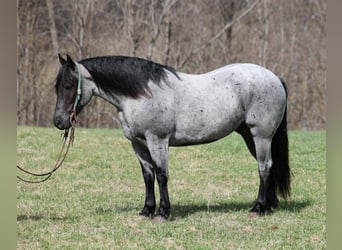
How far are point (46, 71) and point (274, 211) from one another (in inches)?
511

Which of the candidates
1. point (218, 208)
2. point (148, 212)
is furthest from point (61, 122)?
point (218, 208)

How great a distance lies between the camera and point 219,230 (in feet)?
14.4

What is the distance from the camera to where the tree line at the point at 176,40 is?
16.3 m

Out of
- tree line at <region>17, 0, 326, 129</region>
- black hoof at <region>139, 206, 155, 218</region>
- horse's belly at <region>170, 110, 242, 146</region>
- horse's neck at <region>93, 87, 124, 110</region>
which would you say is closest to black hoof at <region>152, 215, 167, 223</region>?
black hoof at <region>139, 206, 155, 218</region>

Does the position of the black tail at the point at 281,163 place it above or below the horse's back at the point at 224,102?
below

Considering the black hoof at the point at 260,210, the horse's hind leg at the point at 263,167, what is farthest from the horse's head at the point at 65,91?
the black hoof at the point at 260,210

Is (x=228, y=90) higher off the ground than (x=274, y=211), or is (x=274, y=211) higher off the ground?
(x=228, y=90)

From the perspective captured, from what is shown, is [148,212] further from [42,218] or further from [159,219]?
[42,218]

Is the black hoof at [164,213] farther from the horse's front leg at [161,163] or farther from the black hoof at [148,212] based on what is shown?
the black hoof at [148,212]

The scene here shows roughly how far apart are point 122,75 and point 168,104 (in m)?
0.49

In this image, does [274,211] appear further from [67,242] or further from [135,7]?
[135,7]

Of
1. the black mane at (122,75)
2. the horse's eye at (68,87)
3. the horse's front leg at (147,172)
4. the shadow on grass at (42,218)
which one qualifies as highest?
the black mane at (122,75)

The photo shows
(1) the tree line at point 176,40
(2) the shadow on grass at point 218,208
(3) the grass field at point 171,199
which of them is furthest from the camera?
(1) the tree line at point 176,40
